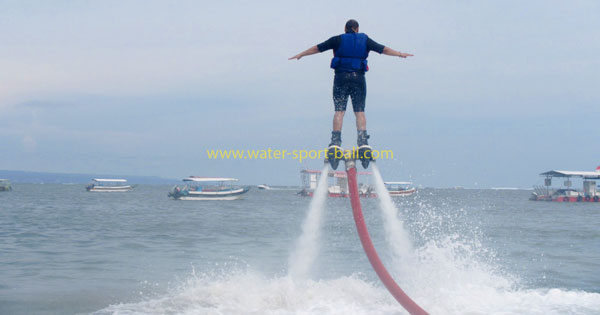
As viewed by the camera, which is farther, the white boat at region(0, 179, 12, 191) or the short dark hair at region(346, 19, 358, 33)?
the white boat at region(0, 179, 12, 191)

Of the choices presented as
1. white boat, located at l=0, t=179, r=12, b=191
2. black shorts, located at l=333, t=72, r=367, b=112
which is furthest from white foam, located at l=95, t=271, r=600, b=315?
white boat, located at l=0, t=179, r=12, b=191

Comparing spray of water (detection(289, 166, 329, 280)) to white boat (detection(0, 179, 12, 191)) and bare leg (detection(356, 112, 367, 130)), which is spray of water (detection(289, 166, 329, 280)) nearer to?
bare leg (detection(356, 112, 367, 130))

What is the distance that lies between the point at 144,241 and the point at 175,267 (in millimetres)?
11352

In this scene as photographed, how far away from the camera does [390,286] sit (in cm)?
902

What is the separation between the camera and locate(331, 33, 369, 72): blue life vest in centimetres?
852

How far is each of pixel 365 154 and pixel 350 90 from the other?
1091mm

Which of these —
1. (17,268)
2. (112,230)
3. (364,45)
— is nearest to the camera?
(364,45)

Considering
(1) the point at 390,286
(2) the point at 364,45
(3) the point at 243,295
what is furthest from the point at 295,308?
(2) the point at 364,45

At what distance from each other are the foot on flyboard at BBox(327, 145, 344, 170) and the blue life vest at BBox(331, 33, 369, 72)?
1.30m

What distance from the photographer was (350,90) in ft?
28.6

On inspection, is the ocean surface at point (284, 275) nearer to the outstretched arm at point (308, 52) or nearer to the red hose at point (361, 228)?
the red hose at point (361, 228)

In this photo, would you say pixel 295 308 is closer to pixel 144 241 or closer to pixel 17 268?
pixel 17 268

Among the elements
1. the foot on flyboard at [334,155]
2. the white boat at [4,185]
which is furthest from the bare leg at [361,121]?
the white boat at [4,185]

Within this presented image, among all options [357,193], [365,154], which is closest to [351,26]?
[365,154]
